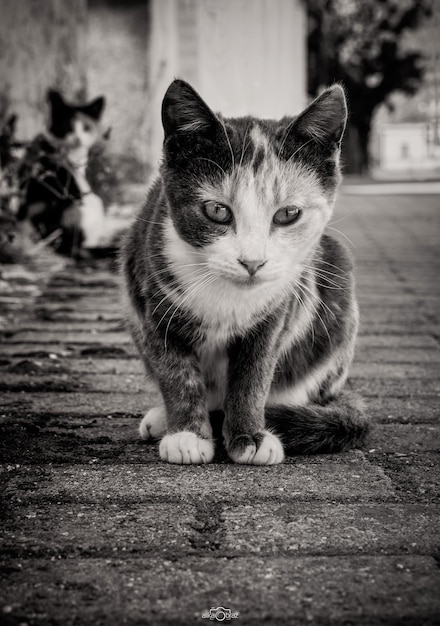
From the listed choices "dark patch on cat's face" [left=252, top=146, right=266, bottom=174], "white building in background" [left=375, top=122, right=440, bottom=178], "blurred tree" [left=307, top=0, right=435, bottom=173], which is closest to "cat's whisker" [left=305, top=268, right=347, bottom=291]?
"dark patch on cat's face" [left=252, top=146, right=266, bottom=174]

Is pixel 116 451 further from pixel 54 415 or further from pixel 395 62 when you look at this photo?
pixel 395 62

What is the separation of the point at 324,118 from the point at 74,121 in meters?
3.28

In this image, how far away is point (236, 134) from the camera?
2037 mm

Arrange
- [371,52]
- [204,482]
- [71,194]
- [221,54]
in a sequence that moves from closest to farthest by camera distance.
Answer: [204,482] → [71,194] → [221,54] → [371,52]

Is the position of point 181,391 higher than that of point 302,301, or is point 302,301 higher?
point 302,301

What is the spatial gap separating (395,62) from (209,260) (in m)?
21.8

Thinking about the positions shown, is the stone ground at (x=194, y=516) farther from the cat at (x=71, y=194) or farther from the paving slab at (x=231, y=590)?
the cat at (x=71, y=194)

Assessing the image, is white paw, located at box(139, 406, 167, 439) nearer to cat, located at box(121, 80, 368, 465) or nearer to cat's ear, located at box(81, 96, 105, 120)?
cat, located at box(121, 80, 368, 465)

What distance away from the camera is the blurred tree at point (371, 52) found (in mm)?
20953

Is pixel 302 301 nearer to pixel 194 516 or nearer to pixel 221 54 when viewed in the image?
pixel 194 516

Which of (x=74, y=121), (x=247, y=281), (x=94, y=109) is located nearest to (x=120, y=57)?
(x=94, y=109)

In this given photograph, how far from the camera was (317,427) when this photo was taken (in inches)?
79.6

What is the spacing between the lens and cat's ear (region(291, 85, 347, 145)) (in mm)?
2025

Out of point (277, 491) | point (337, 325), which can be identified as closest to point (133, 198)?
point (337, 325)
